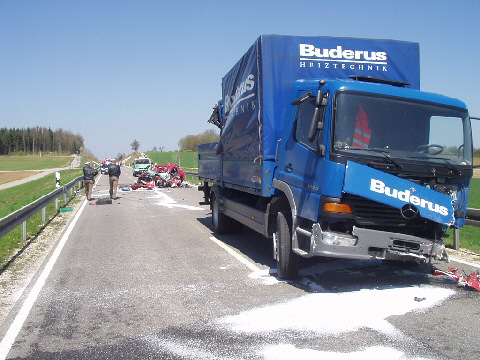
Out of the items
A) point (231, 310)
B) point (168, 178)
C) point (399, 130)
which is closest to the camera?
point (231, 310)

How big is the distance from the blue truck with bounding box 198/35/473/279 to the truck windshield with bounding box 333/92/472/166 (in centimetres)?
1

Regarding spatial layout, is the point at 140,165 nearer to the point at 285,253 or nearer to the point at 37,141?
the point at 285,253

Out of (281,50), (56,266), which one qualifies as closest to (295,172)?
(281,50)

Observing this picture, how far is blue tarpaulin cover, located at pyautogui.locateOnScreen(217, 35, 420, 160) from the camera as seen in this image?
7.23 meters

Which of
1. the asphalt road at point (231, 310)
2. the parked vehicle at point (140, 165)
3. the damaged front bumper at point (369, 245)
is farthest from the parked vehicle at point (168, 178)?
the damaged front bumper at point (369, 245)

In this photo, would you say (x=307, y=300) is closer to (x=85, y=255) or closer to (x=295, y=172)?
(x=295, y=172)

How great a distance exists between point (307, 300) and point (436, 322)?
1.49m

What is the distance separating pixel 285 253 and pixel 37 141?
174746 millimetres

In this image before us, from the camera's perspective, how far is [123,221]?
1376 centimetres

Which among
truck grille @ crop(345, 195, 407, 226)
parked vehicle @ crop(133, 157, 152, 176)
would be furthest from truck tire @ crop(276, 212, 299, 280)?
parked vehicle @ crop(133, 157, 152, 176)

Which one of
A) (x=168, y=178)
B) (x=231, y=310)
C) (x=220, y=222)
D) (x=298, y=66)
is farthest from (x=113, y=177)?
(x=231, y=310)

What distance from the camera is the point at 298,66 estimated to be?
23.8 feet

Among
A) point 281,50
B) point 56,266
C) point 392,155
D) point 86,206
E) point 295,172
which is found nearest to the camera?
point 392,155

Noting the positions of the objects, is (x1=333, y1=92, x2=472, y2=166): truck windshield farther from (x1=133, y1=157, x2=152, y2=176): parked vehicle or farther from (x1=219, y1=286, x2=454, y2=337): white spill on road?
(x1=133, y1=157, x2=152, y2=176): parked vehicle
